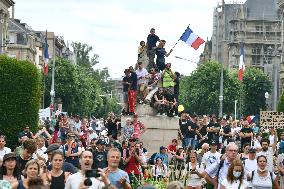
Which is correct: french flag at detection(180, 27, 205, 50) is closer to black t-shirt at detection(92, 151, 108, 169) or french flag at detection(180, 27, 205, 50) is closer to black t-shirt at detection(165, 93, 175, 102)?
black t-shirt at detection(165, 93, 175, 102)

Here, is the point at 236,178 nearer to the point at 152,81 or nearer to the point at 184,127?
the point at 184,127

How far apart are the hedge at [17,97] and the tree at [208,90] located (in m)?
81.4

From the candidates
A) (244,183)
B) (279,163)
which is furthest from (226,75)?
(244,183)

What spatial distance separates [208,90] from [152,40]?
8672 centimetres

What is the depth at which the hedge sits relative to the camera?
40125mm

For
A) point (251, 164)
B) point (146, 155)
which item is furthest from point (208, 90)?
point (251, 164)

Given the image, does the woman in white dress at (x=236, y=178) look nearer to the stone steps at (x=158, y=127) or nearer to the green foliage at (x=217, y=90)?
the stone steps at (x=158, y=127)

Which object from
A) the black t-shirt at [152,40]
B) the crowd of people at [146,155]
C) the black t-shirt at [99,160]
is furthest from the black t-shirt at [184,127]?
the black t-shirt at [99,160]

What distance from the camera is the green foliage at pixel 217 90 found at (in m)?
125

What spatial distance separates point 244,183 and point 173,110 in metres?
23.9

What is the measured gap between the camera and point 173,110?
4041cm

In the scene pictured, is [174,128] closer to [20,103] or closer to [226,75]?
[20,103]

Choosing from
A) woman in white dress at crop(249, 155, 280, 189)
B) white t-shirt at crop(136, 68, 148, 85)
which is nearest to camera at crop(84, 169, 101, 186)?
woman in white dress at crop(249, 155, 280, 189)

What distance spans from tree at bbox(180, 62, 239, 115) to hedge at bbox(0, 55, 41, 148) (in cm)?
8139
